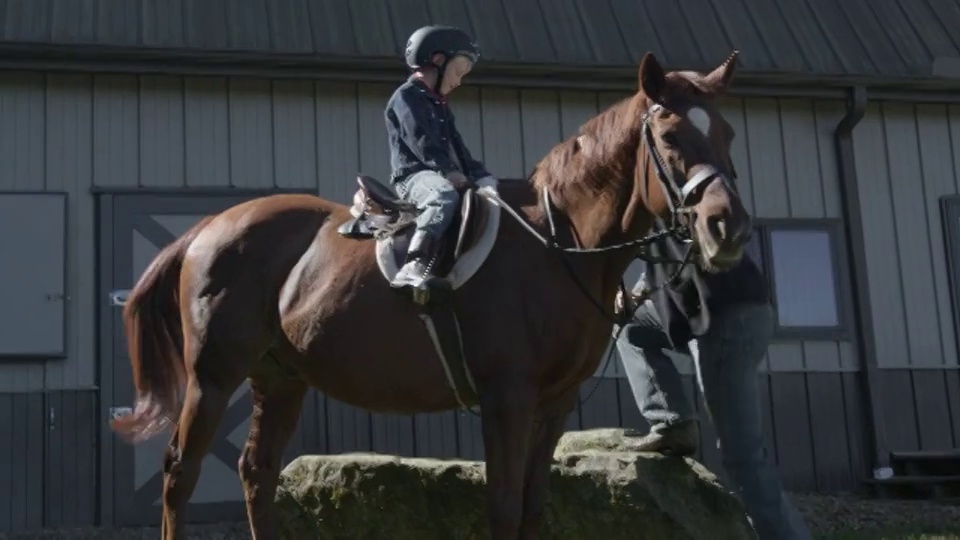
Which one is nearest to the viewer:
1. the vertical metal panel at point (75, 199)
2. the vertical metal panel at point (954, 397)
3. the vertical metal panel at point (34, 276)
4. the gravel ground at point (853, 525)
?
the gravel ground at point (853, 525)

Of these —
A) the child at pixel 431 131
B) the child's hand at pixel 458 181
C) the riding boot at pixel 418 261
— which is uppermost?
the child at pixel 431 131

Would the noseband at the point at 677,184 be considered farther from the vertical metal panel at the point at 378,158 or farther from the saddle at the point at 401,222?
the vertical metal panel at the point at 378,158

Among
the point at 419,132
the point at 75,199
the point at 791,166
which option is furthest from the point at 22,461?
the point at 791,166

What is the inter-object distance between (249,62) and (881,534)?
19.5 ft

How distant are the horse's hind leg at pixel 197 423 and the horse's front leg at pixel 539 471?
4.73 feet

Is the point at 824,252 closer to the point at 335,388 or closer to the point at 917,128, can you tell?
the point at 917,128

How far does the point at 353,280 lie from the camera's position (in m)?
5.04

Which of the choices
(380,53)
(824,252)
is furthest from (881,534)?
(380,53)

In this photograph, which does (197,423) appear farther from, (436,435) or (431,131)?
(436,435)

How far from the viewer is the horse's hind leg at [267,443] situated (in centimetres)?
553

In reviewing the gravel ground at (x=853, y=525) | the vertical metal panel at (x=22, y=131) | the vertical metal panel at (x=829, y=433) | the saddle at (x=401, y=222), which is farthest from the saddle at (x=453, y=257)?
the vertical metal panel at (x=829, y=433)

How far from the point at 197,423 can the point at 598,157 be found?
85.9 inches

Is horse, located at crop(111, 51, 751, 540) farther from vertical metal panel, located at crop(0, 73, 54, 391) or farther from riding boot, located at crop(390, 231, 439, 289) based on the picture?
vertical metal panel, located at crop(0, 73, 54, 391)

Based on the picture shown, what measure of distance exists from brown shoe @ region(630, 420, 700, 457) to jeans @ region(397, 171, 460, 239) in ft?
6.15
